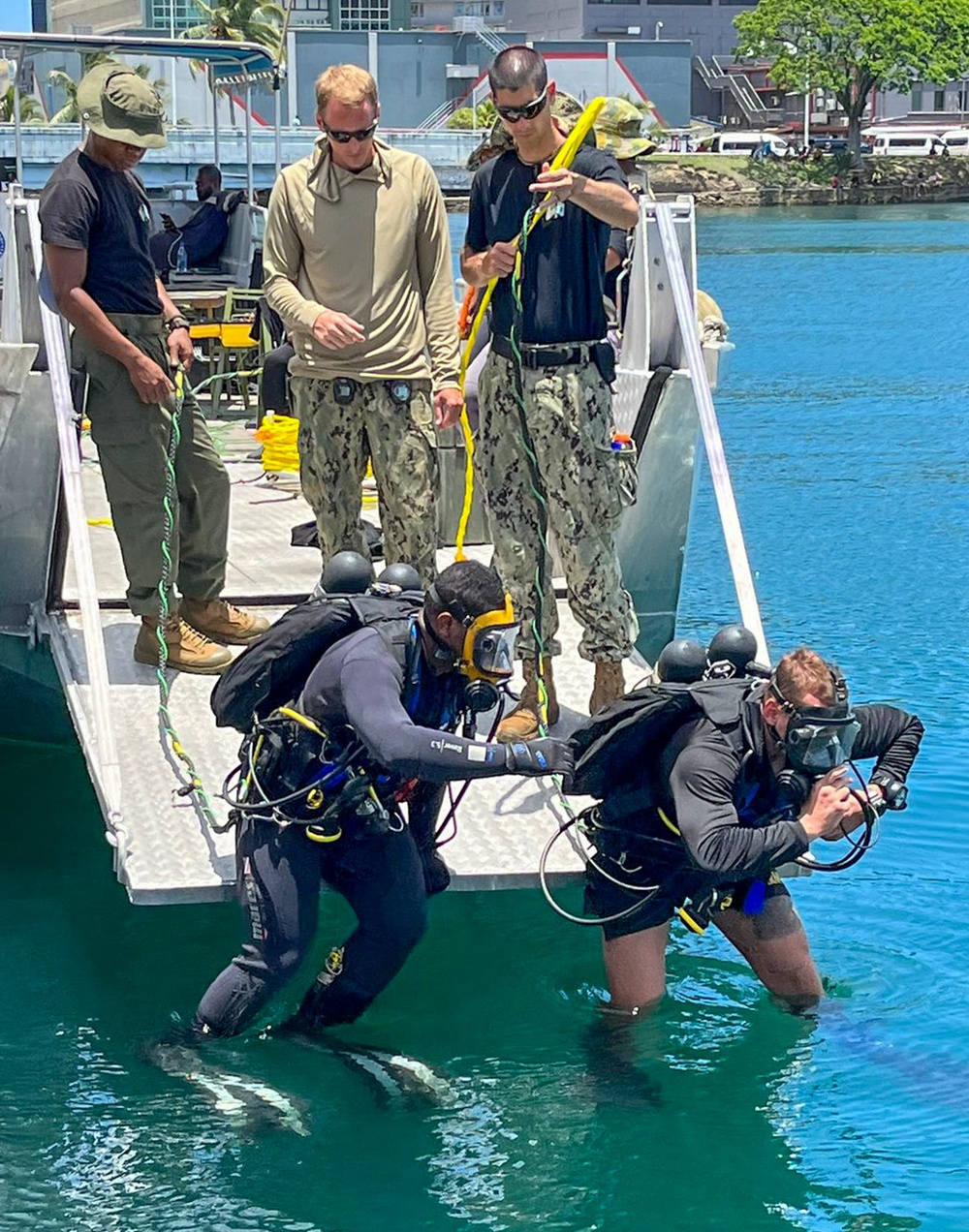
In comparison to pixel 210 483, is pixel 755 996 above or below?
below

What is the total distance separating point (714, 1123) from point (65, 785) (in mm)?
3833

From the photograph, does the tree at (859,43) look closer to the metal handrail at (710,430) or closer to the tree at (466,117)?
the tree at (466,117)

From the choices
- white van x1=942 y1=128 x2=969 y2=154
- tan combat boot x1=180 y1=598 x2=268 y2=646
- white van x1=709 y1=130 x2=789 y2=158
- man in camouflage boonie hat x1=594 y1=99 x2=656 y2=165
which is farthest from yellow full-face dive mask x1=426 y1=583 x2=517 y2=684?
white van x1=942 y1=128 x2=969 y2=154

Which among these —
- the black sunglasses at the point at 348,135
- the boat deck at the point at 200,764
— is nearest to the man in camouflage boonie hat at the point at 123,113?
the black sunglasses at the point at 348,135

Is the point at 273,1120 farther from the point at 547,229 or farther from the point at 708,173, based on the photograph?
the point at 708,173

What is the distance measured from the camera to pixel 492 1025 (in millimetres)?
6098

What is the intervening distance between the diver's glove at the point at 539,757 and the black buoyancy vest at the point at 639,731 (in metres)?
0.25

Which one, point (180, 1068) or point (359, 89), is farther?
point (359, 89)

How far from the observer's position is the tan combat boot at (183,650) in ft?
23.0

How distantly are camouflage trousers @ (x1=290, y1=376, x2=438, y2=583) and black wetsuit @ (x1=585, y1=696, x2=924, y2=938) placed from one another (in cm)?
150

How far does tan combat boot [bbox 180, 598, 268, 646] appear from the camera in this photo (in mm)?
7164

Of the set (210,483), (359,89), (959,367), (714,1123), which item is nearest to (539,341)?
(359,89)

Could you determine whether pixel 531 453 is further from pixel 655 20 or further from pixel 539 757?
pixel 655 20

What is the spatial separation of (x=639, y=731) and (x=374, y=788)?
0.72 m
